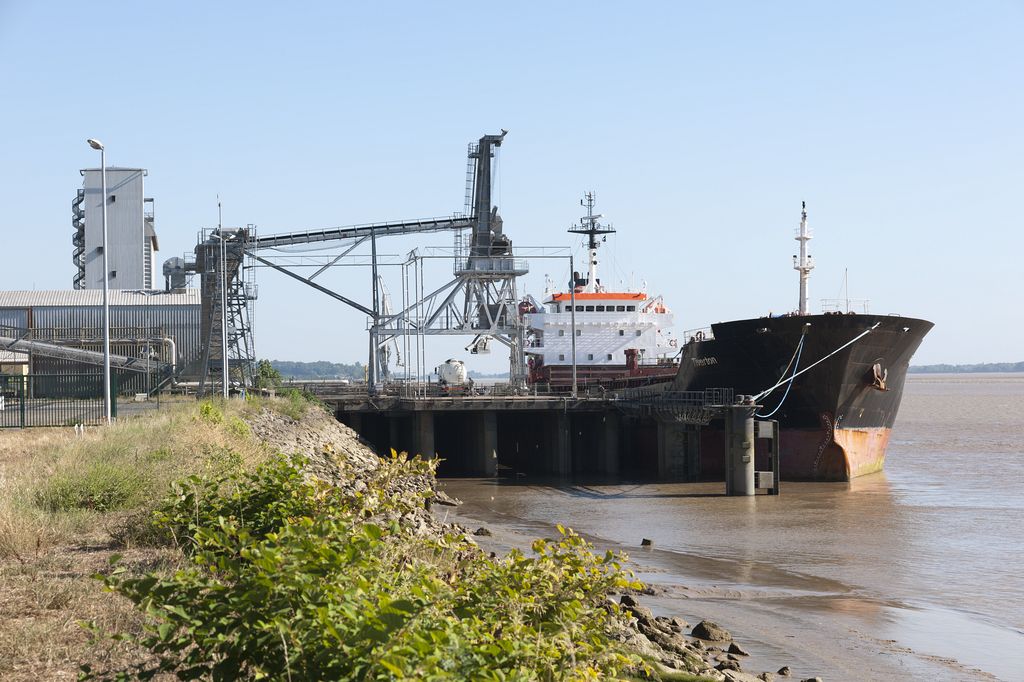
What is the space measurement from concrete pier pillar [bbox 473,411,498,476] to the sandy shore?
19.5m

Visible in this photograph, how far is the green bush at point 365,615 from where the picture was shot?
5336mm

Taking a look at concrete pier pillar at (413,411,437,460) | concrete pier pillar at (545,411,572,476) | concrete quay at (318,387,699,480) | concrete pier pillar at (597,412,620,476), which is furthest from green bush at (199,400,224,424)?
concrete pier pillar at (597,412,620,476)

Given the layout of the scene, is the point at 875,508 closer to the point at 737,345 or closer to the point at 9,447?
the point at 737,345

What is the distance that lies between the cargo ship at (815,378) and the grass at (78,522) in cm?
1965

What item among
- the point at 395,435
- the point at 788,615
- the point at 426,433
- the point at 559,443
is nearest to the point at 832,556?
the point at 788,615

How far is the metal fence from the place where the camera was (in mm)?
23766

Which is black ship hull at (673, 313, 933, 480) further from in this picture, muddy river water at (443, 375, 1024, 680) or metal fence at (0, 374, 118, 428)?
metal fence at (0, 374, 118, 428)

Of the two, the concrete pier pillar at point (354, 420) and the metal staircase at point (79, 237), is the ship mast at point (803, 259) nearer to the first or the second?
the concrete pier pillar at point (354, 420)

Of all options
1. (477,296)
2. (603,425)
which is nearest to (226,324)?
(477,296)

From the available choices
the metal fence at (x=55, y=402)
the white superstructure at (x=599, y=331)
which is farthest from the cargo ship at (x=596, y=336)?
the metal fence at (x=55, y=402)

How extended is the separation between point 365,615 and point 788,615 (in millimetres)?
11477

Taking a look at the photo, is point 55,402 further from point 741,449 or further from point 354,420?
point 354,420

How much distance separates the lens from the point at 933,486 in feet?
110

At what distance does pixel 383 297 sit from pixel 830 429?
21.7m
